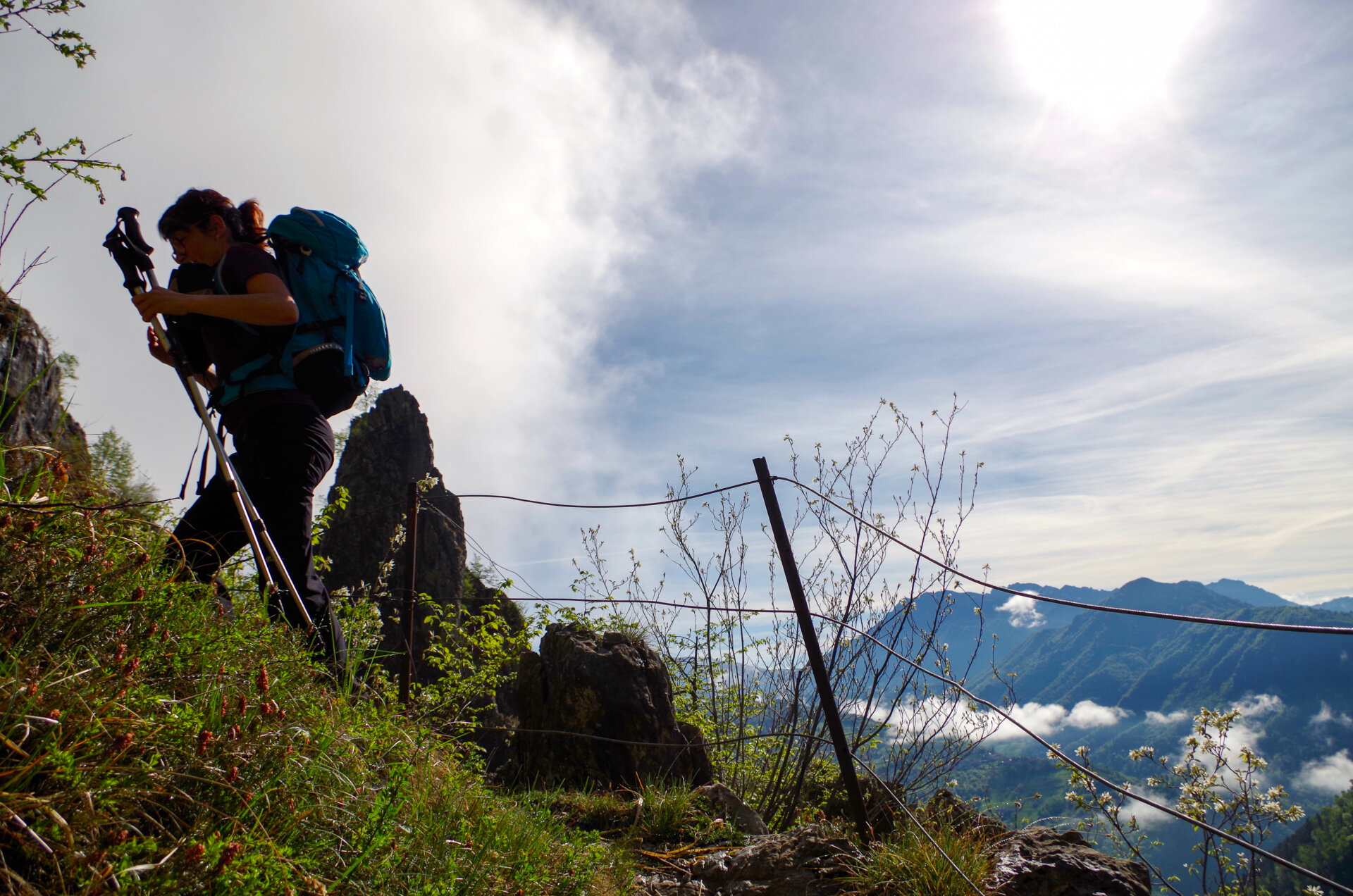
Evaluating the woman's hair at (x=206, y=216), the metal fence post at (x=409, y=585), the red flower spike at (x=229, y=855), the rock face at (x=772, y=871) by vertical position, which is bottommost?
the rock face at (x=772, y=871)

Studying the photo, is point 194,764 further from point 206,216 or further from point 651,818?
point 651,818

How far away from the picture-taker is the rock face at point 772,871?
108 inches

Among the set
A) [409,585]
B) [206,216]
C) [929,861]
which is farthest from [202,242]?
[929,861]

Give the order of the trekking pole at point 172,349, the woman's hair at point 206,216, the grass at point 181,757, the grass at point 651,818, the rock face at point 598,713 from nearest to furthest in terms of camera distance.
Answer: the grass at point 181,757
the trekking pole at point 172,349
the woman's hair at point 206,216
the grass at point 651,818
the rock face at point 598,713

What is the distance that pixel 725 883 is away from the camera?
289 cm

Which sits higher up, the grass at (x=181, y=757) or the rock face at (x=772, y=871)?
the grass at (x=181, y=757)

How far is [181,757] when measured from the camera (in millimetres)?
1464

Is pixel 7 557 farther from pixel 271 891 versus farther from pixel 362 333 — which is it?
pixel 362 333

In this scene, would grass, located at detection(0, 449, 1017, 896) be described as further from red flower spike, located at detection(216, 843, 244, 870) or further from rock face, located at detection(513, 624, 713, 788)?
rock face, located at detection(513, 624, 713, 788)

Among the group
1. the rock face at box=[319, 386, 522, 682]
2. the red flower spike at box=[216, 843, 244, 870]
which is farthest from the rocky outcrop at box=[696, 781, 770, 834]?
the rock face at box=[319, 386, 522, 682]

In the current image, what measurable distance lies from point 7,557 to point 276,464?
0.86 metres

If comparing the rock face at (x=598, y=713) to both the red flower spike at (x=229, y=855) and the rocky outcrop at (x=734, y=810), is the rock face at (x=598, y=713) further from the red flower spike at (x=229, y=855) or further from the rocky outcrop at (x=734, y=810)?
the red flower spike at (x=229, y=855)

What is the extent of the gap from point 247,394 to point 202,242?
0.62 m

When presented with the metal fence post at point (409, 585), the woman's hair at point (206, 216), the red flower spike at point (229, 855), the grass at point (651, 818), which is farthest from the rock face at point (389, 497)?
the red flower spike at point (229, 855)
